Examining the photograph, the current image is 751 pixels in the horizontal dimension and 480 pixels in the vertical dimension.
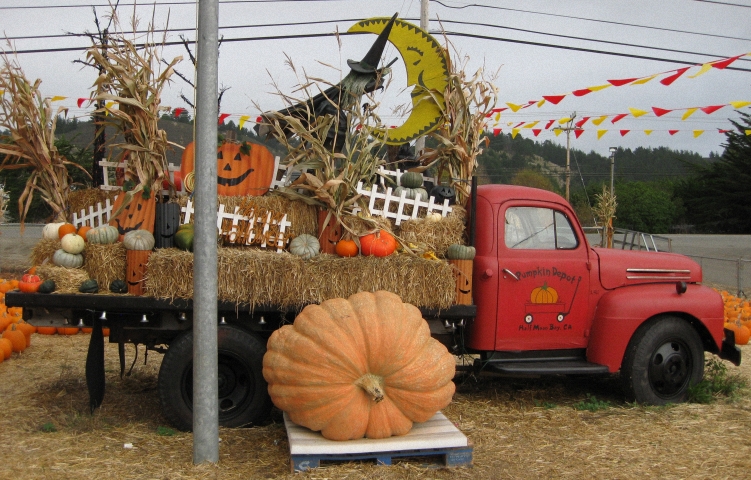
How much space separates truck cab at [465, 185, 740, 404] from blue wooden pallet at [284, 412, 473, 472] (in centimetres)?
133

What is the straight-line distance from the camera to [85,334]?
1041cm

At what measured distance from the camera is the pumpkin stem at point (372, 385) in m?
4.78

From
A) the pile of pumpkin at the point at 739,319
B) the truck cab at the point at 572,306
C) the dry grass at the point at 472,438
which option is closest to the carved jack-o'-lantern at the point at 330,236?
the truck cab at the point at 572,306

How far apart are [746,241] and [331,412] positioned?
80.6ft

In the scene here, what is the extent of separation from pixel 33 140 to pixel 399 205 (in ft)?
10.7

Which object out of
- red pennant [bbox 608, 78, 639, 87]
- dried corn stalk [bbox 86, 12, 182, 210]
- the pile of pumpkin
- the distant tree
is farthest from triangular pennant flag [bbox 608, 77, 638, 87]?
the distant tree

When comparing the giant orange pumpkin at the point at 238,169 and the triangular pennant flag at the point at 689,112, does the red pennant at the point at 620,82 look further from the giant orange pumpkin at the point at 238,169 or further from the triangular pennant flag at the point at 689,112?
the giant orange pumpkin at the point at 238,169

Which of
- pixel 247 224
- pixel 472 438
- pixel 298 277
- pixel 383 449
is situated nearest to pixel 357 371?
pixel 383 449

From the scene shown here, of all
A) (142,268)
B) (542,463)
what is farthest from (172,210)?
(542,463)

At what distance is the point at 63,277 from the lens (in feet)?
17.7

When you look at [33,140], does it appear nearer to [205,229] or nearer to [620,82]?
[205,229]

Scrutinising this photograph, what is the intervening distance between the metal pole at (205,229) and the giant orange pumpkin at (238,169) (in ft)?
4.98

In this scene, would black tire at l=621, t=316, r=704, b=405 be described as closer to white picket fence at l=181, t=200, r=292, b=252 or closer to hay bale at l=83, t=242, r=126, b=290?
white picket fence at l=181, t=200, r=292, b=252

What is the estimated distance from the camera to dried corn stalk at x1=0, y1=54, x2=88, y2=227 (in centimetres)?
609
